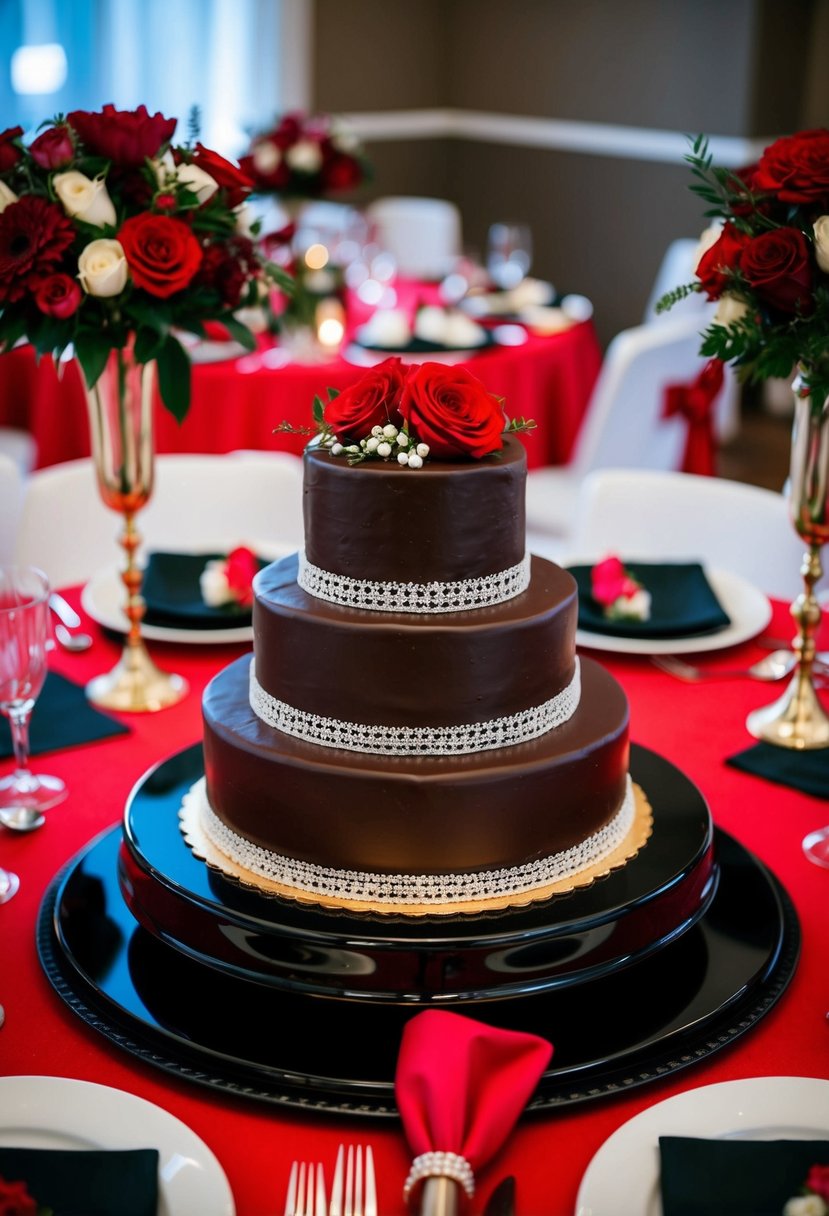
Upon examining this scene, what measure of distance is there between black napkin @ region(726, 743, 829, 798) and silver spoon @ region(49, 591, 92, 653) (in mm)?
1117

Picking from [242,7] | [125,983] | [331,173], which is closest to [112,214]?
[125,983]

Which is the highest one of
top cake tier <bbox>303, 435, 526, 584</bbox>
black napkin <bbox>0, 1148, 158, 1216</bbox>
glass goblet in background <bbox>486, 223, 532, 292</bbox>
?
top cake tier <bbox>303, 435, 526, 584</bbox>

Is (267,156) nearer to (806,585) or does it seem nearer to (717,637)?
(717,637)

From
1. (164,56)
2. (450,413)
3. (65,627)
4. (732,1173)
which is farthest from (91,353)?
(164,56)

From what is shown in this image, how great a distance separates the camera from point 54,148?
198 cm

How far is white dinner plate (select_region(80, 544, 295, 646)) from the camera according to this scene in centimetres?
236

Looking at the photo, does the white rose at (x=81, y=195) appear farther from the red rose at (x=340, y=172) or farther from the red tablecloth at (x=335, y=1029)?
the red rose at (x=340, y=172)

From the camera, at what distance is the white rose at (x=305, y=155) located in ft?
16.1

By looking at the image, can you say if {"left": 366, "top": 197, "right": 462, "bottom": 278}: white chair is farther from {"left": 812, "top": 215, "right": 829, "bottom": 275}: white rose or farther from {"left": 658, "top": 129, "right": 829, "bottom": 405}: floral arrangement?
{"left": 812, "top": 215, "right": 829, "bottom": 275}: white rose

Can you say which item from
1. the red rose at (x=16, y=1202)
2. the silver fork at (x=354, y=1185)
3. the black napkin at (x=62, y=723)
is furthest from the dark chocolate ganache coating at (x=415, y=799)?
the black napkin at (x=62, y=723)

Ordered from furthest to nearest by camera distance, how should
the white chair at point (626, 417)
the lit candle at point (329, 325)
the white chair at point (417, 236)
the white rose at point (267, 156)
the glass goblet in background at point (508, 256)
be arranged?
the white chair at point (417, 236), the glass goblet in background at point (508, 256), the white rose at point (267, 156), the lit candle at point (329, 325), the white chair at point (626, 417)

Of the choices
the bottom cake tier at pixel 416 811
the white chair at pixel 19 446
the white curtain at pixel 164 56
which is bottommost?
the white chair at pixel 19 446

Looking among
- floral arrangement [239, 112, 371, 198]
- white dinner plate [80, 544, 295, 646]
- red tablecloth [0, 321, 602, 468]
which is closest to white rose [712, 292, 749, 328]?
white dinner plate [80, 544, 295, 646]

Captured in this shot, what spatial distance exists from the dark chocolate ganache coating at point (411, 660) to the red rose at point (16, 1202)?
0.56m
